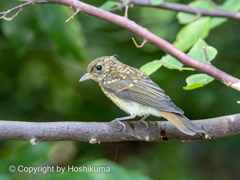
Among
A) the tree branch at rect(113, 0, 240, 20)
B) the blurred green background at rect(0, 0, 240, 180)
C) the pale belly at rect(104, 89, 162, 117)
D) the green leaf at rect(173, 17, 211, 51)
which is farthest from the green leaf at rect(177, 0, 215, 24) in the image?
the pale belly at rect(104, 89, 162, 117)

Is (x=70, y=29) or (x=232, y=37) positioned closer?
(x=70, y=29)

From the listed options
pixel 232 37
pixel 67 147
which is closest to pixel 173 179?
pixel 67 147

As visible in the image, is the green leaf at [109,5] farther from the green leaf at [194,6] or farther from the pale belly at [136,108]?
the pale belly at [136,108]

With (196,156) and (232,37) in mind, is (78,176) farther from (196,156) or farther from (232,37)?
(232,37)

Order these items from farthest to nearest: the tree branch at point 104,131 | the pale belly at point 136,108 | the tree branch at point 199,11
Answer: the tree branch at point 199,11
the pale belly at point 136,108
the tree branch at point 104,131

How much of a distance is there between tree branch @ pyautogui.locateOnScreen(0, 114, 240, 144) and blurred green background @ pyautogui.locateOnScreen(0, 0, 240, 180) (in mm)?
1063

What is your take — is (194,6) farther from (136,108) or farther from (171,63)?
(136,108)

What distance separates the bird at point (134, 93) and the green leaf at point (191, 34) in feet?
1.47

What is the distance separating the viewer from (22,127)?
1953mm

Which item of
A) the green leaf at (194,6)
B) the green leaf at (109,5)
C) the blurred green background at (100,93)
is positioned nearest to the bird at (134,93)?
the blurred green background at (100,93)

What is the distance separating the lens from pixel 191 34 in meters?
2.79

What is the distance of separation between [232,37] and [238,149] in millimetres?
1501

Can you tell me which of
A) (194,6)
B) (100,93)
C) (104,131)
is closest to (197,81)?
(104,131)

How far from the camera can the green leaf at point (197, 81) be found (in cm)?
196
